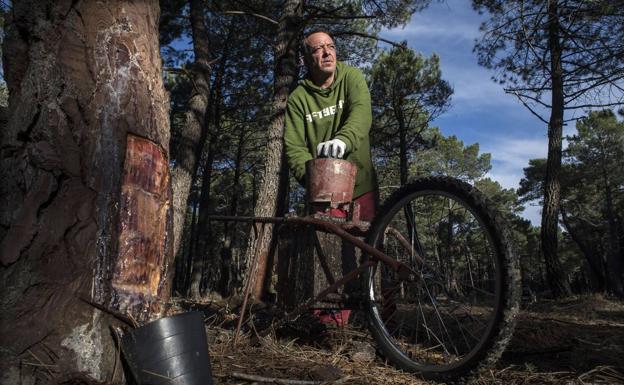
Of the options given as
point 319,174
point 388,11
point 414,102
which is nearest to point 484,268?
point 319,174

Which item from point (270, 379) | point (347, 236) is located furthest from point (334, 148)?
point (270, 379)

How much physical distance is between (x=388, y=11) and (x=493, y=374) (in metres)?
10.1

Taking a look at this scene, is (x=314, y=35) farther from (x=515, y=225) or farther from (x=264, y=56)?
(x=515, y=225)

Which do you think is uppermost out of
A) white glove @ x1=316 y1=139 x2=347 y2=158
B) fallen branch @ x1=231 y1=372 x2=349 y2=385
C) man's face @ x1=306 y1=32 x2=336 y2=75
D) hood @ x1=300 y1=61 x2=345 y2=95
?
man's face @ x1=306 y1=32 x2=336 y2=75

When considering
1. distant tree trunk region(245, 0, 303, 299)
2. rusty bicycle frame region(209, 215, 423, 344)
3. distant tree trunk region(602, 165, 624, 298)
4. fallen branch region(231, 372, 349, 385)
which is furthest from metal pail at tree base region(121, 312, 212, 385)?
distant tree trunk region(602, 165, 624, 298)

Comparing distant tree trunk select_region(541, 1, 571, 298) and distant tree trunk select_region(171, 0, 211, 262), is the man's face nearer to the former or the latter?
distant tree trunk select_region(171, 0, 211, 262)

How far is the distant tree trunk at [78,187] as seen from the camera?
1.47 m

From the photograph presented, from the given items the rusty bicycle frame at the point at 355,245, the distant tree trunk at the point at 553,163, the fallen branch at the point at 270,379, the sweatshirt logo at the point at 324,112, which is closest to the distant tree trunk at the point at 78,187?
the fallen branch at the point at 270,379

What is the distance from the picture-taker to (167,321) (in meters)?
1.45

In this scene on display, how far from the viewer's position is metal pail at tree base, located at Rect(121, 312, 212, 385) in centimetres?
142

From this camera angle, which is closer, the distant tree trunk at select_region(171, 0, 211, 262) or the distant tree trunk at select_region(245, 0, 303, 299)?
the distant tree trunk at select_region(245, 0, 303, 299)

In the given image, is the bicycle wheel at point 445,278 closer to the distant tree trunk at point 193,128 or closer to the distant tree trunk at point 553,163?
the distant tree trunk at point 193,128

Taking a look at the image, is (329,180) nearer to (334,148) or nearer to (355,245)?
(334,148)

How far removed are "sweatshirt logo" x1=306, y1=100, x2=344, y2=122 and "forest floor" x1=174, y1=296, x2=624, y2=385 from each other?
1.58m
